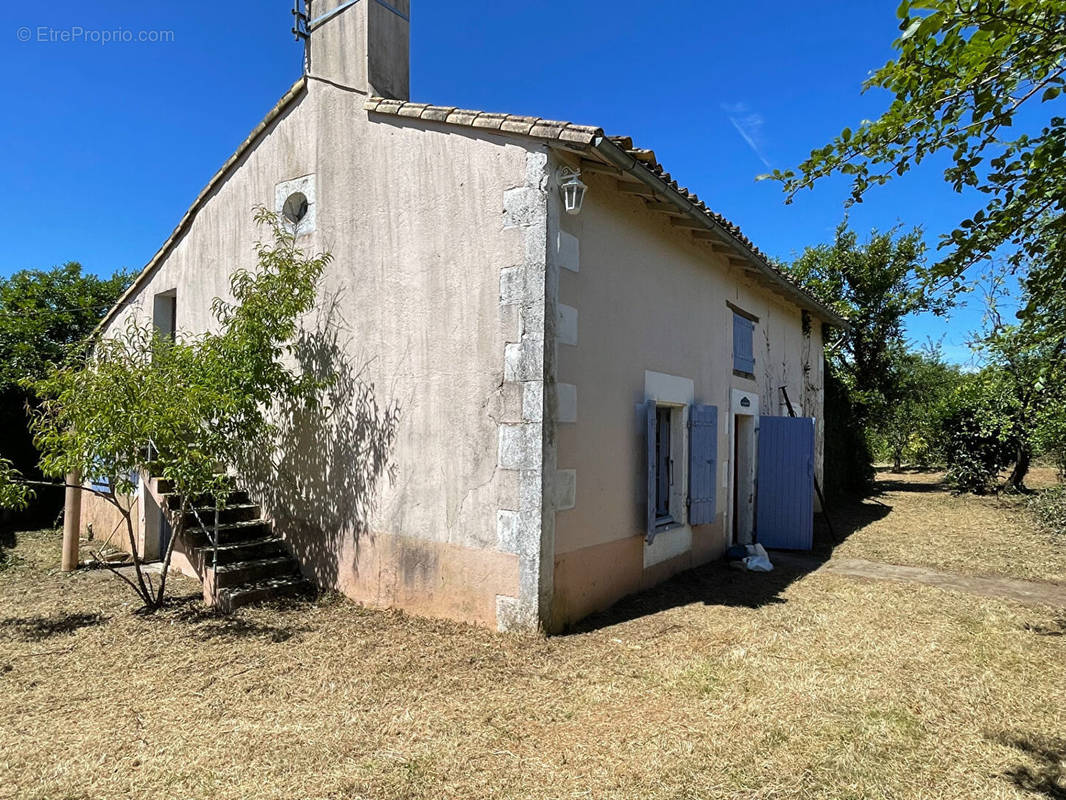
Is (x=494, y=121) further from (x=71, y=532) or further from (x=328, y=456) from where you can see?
(x=71, y=532)

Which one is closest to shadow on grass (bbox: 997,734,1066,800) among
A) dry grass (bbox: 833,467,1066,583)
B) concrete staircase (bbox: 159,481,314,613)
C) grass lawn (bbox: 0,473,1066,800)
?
grass lawn (bbox: 0,473,1066,800)

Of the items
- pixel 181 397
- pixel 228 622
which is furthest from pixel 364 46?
pixel 228 622

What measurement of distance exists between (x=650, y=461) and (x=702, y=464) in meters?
1.27

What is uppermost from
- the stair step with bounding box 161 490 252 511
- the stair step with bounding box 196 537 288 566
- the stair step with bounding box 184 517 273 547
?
the stair step with bounding box 161 490 252 511

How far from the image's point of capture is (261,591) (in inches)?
237

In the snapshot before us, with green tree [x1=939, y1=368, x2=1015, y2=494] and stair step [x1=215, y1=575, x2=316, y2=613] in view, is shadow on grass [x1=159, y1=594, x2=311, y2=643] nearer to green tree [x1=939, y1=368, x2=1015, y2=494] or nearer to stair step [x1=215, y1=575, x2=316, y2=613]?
stair step [x1=215, y1=575, x2=316, y2=613]

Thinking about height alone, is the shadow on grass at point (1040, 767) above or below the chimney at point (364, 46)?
below

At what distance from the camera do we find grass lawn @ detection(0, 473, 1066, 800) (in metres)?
3.11

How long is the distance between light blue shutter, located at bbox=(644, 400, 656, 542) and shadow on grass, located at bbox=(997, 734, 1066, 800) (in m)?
3.17

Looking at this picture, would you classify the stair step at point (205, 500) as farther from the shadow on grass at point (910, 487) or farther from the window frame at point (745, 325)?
the shadow on grass at point (910, 487)

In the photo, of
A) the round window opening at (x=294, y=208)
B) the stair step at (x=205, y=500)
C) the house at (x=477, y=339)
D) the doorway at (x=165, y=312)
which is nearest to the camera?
the house at (x=477, y=339)

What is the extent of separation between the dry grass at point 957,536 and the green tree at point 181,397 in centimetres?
738

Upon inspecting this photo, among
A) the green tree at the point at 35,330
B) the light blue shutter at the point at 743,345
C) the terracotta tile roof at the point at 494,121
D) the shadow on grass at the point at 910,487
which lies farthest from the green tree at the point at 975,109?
the shadow on grass at the point at 910,487

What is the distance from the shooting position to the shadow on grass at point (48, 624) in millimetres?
5281
